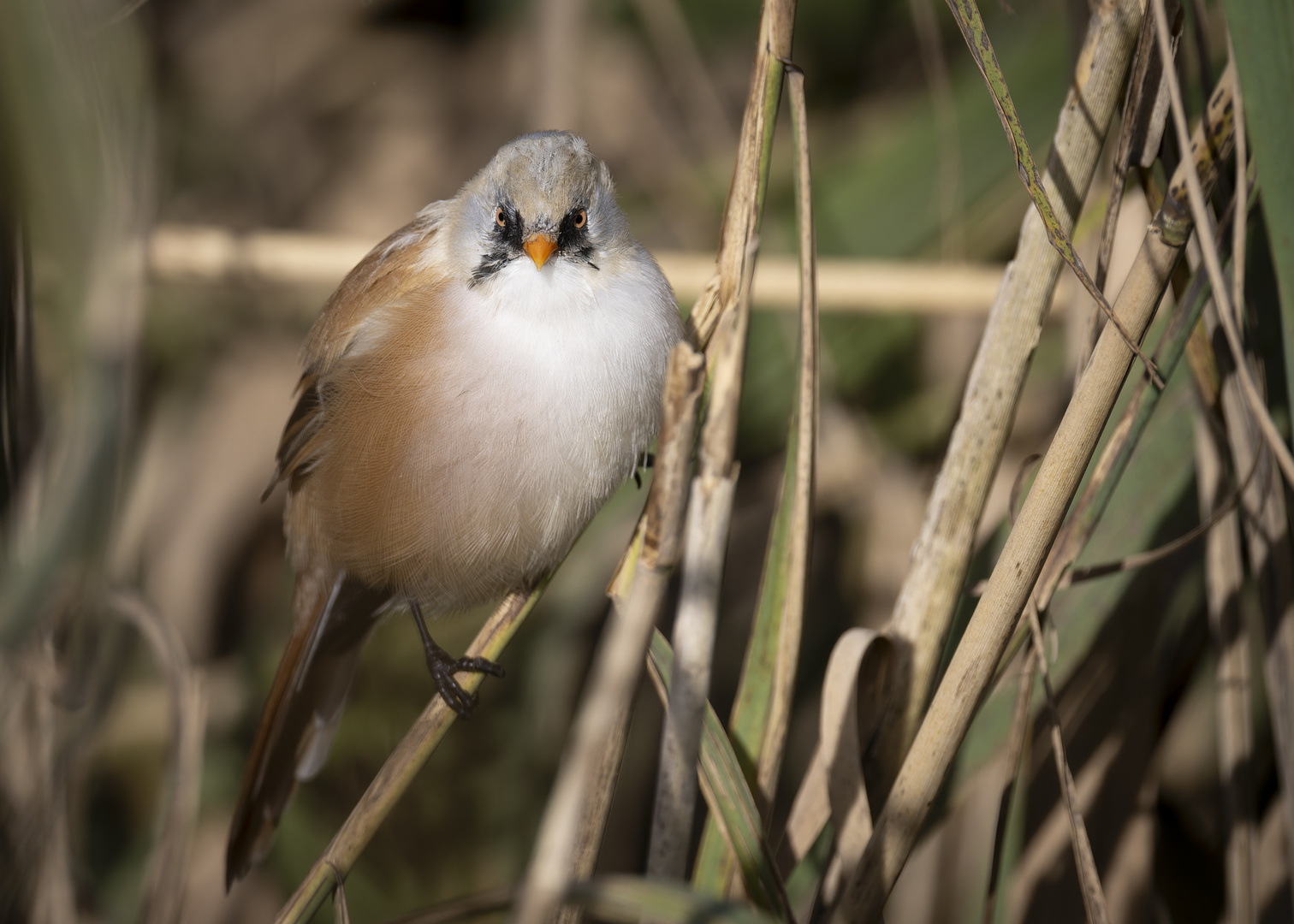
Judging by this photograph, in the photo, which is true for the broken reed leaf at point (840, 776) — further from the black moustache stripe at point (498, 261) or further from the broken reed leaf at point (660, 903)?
the black moustache stripe at point (498, 261)

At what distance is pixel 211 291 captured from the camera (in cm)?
309

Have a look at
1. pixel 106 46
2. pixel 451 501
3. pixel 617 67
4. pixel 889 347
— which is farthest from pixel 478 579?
pixel 617 67

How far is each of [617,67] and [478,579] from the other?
250 cm

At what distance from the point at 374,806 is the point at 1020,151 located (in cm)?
117

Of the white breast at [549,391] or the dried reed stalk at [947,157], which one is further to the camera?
the dried reed stalk at [947,157]

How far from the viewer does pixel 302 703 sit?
2.23 meters

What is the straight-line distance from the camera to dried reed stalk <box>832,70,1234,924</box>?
3.62ft

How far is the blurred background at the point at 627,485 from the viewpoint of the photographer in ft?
5.75

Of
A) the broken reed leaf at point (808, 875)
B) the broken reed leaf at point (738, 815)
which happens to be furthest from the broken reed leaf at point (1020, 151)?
the broken reed leaf at point (808, 875)

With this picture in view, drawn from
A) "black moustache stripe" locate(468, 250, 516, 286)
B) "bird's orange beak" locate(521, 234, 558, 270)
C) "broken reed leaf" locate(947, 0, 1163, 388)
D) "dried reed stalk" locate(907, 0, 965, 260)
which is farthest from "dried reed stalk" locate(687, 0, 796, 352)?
"dried reed stalk" locate(907, 0, 965, 260)

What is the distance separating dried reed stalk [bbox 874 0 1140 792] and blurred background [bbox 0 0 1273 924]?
0.66 ft

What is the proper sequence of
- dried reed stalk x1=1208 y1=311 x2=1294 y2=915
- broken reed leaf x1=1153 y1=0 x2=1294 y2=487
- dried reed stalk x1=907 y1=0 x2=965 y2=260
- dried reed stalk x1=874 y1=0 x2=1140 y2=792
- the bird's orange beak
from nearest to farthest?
broken reed leaf x1=1153 y1=0 x2=1294 y2=487 → dried reed stalk x1=874 y1=0 x2=1140 y2=792 → dried reed stalk x1=1208 y1=311 x2=1294 y2=915 → the bird's orange beak → dried reed stalk x1=907 y1=0 x2=965 y2=260

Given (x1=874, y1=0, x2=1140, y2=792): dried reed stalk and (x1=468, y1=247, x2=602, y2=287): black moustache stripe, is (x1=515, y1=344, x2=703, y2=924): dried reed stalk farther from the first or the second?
(x1=468, y1=247, x2=602, y2=287): black moustache stripe

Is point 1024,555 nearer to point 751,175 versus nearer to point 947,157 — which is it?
point 751,175
